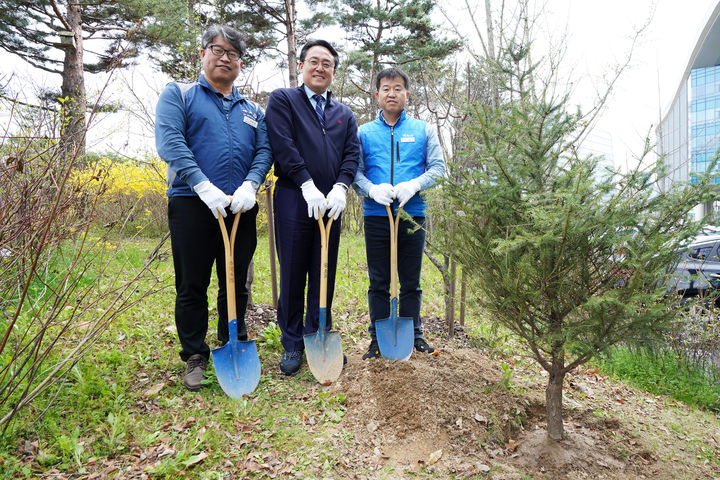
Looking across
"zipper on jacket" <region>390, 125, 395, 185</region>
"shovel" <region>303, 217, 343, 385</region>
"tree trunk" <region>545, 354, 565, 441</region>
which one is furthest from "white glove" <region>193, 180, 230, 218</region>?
"tree trunk" <region>545, 354, 565, 441</region>

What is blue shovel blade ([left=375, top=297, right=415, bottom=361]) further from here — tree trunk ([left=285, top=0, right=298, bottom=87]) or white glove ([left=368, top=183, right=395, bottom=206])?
tree trunk ([left=285, top=0, right=298, bottom=87])

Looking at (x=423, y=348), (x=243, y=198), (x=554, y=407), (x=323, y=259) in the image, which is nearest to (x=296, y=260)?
(x=323, y=259)

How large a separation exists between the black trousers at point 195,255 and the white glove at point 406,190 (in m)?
1.05

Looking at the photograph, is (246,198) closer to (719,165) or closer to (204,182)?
(204,182)

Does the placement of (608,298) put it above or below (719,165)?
below

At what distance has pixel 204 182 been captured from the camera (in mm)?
2555

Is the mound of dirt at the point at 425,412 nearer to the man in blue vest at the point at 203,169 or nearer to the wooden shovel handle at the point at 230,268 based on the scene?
the wooden shovel handle at the point at 230,268

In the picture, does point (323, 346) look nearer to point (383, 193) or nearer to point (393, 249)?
point (393, 249)

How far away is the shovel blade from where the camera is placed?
2.69 m

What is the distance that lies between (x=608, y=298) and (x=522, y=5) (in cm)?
403

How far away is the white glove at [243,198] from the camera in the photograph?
105 inches

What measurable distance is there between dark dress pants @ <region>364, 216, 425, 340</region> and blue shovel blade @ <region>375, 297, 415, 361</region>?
14cm

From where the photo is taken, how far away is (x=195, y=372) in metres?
2.80

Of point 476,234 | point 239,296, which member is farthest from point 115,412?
point 476,234
